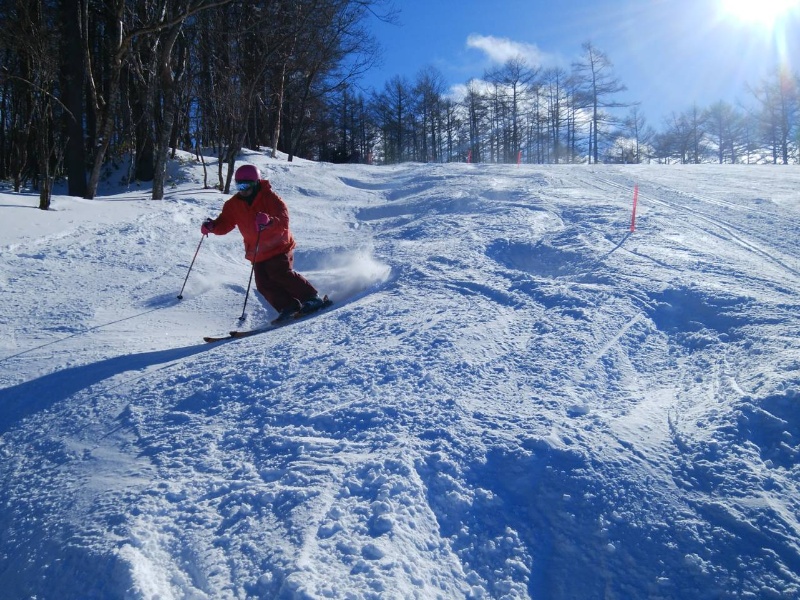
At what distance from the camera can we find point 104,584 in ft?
6.24

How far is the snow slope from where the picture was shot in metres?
1.97

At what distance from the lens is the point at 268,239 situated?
5285mm

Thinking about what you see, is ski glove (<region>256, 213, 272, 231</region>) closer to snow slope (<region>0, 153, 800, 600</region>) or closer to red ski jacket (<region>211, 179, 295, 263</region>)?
red ski jacket (<region>211, 179, 295, 263</region>)

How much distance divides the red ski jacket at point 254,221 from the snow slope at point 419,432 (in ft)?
2.67

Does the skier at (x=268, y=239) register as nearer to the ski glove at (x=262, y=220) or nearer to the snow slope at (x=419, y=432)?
the ski glove at (x=262, y=220)

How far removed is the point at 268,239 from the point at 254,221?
23 cm

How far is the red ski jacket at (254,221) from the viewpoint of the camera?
17.1 ft

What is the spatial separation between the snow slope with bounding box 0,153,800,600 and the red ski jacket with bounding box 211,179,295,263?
32.1 inches

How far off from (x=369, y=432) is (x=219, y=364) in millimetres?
1500

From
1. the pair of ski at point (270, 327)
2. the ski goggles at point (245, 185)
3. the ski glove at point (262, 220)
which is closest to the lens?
the pair of ski at point (270, 327)

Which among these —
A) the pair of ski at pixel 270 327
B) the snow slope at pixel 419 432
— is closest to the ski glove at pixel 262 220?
the pair of ski at pixel 270 327

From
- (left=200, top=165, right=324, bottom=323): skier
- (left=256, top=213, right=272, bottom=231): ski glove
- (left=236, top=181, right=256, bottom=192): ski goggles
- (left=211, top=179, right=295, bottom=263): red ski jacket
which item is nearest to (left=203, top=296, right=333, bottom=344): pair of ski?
(left=200, top=165, right=324, bottom=323): skier

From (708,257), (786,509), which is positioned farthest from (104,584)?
(708,257)

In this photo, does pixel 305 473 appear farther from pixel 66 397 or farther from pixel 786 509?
pixel 786 509
